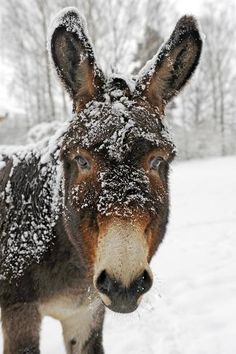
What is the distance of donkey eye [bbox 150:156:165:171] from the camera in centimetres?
231

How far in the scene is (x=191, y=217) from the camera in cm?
1052

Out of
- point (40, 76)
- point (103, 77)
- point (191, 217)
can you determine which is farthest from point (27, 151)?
point (40, 76)

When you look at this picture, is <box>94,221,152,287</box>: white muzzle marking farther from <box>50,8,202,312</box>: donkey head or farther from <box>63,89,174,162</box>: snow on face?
<box>63,89,174,162</box>: snow on face

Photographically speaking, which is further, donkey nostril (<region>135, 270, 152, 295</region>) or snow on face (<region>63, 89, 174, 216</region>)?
snow on face (<region>63, 89, 174, 216</region>)

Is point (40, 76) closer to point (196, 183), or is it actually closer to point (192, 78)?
point (196, 183)

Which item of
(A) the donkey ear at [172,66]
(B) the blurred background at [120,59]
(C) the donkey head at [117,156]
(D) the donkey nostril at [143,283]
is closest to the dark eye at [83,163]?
(C) the donkey head at [117,156]

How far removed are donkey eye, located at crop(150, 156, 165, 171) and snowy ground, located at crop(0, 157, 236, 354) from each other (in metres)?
0.76

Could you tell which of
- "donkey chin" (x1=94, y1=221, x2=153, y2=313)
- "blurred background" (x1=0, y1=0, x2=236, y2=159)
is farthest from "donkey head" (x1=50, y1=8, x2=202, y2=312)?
"blurred background" (x1=0, y1=0, x2=236, y2=159)

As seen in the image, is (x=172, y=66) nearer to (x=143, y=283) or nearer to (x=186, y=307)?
(x=143, y=283)

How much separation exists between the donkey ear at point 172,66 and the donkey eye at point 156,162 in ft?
1.23

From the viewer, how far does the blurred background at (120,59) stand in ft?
74.5

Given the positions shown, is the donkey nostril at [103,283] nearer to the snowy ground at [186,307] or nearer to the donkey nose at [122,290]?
the donkey nose at [122,290]

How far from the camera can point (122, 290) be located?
1814 millimetres

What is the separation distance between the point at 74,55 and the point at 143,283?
1378 mm
